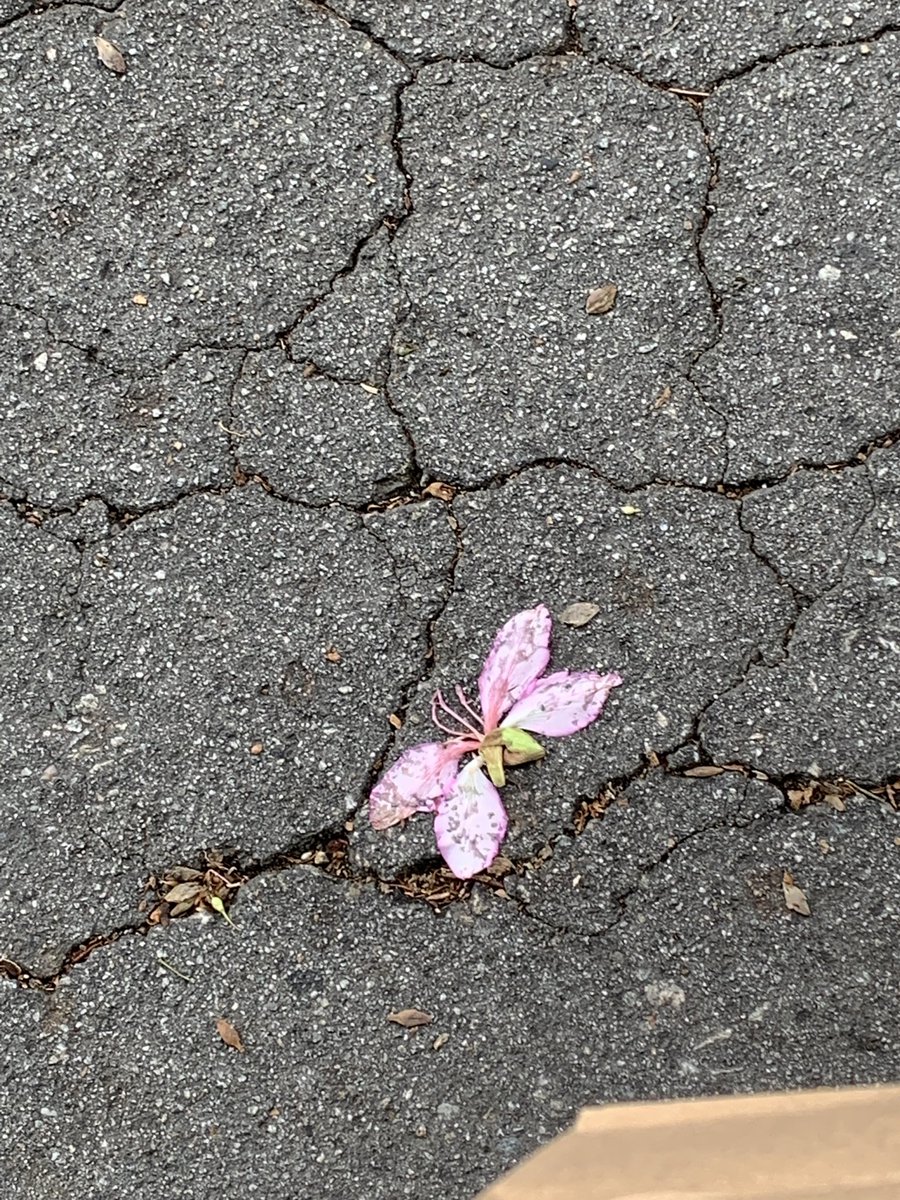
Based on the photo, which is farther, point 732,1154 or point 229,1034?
point 229,1034

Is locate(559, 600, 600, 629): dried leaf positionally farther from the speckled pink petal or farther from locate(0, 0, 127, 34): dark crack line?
locate(0, 0, 127, 34): dark crack line

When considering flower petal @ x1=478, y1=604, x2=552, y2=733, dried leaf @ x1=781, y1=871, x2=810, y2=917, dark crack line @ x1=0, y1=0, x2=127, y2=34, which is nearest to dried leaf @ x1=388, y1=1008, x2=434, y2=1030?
flower petal @ x1=478, y1=604, x2=552, y2=733

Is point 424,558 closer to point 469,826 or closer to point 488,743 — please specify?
point 488,743

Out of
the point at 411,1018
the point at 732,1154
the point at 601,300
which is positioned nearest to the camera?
the point at 732,1154

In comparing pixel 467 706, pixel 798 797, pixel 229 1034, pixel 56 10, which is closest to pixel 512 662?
pixel 467 706

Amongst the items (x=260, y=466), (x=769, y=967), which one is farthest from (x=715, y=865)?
(x=260, y=466)

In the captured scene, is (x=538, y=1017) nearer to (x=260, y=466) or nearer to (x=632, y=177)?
(x=260, y=466)
